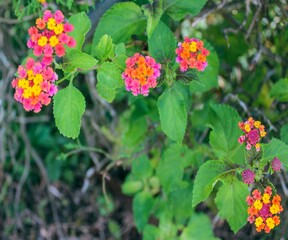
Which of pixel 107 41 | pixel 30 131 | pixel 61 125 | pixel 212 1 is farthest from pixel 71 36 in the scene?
pixel 30 131

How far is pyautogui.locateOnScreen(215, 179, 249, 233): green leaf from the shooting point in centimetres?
141

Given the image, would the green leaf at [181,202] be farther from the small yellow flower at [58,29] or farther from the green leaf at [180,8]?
the small yellow flower at [58,29]

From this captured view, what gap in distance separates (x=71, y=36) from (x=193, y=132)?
2.69 ft

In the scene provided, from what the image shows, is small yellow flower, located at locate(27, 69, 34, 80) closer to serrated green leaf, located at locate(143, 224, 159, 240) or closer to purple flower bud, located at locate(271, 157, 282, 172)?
purple flower bud, located at locate(271, 157, 282, 172)

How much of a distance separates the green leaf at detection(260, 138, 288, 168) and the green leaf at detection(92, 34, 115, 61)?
44cm

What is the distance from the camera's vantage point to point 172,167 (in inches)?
72.8

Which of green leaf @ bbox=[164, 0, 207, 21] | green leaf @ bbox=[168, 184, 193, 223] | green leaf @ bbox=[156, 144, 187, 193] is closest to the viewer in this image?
green leaf @ bbox=[164, 0, 207, 21]

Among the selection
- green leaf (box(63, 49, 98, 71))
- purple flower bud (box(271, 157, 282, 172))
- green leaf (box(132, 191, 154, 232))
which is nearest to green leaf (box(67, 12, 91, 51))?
green leaf (box(63, 49, 98, 71))

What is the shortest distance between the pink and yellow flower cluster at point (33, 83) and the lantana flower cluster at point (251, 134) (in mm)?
473

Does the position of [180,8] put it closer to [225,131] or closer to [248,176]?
[225,131]

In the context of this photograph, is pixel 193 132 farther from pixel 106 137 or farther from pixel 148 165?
pixel 106 137

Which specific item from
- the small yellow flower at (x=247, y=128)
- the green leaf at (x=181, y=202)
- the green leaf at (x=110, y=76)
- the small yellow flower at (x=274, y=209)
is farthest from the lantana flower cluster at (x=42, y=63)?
the green leaf at (x=181, y=202)

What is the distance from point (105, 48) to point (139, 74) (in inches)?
4.6

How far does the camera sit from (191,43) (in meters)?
1.39
